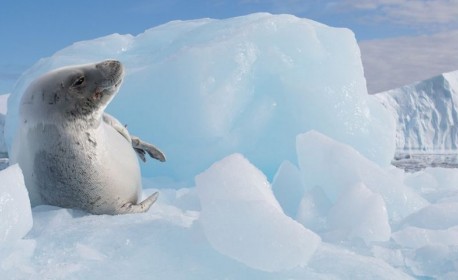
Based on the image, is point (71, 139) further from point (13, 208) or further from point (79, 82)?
point (13, 208)

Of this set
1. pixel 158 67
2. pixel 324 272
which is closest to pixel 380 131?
pixel 158 67

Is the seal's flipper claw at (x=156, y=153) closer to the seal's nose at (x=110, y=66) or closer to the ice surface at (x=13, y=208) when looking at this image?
the seal's nose at (x=110, y=66)

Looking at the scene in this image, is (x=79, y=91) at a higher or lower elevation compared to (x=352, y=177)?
higher

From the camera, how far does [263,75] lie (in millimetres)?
6859

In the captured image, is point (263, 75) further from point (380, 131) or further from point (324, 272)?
point (324, 272)

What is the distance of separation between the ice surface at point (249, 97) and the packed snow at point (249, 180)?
0.7 inches

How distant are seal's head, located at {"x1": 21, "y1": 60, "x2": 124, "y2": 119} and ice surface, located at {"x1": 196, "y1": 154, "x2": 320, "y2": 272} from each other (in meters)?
0.82

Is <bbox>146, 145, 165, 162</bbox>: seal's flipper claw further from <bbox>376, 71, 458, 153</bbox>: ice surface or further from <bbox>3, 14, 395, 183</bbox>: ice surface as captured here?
<bbox>376, 71, 458, 153</bbox>: ice surface

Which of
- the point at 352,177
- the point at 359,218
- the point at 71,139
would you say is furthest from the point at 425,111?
the point at 71,139

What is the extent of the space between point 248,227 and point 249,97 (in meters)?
4.52

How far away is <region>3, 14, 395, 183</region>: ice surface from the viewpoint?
21.1 ft

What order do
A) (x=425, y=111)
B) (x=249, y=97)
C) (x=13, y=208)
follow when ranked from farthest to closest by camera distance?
(x=425, y=111) → (x=249, y=97) → (x=13, y=208)

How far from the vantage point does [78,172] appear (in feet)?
9.87

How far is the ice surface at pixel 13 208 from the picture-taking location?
242 cm
